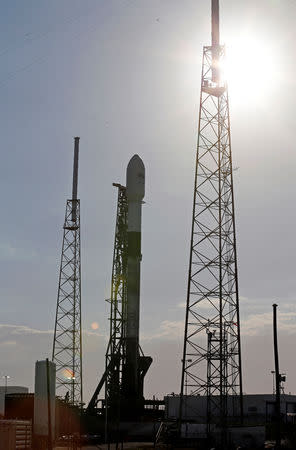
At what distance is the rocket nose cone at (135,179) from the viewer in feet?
286

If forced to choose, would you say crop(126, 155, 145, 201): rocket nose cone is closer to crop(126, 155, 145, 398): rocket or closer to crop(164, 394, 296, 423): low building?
crop(126, 155, 145, 398): rocket

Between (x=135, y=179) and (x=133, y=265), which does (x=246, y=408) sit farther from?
(x=135, y=179)

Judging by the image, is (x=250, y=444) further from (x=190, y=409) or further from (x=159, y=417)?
(x=159, y=417)

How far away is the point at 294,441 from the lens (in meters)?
55.3

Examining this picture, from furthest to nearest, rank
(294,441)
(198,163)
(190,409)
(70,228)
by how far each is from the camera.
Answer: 1. (70,228)
2. (190,409)
3. (198,163)
4. (294,441)

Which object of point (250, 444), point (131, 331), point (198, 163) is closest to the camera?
point (250, 444)

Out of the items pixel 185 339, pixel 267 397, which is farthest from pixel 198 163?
pixel 267 397

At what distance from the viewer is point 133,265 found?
85750 mm

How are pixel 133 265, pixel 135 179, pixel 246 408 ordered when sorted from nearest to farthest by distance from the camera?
pixel 246 408
pixel 133 265
pixel 135 179

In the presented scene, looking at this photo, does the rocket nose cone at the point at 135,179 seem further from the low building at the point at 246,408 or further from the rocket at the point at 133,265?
the low building at the point at 246,408

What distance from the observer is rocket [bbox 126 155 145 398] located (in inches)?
3300

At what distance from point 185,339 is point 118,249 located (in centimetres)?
2513

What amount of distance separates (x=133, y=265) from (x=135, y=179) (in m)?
10.6

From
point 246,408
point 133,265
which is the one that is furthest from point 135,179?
point 246,408
